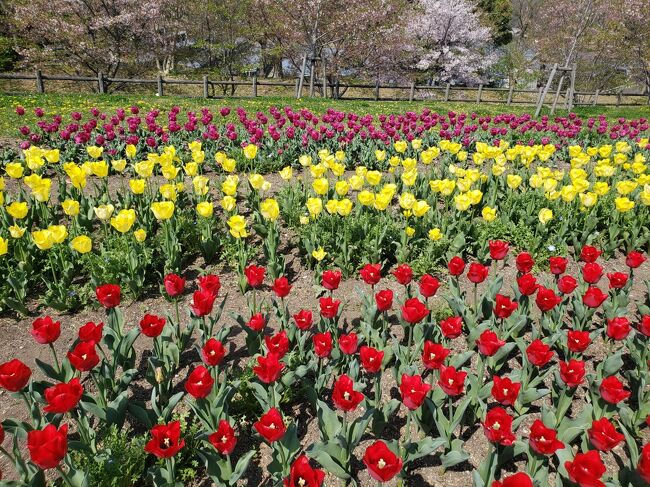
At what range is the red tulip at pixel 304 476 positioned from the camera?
1.71 meters

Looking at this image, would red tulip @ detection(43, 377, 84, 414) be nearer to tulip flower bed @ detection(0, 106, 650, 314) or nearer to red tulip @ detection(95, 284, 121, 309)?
red tulip @ detection(95, 284, 121, 309)

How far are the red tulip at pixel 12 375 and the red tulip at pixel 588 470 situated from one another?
7.88 ft

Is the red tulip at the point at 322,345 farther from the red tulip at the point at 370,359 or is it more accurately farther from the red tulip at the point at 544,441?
the red tulip at the point at 544,441

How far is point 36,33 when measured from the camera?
A: 72.4ft

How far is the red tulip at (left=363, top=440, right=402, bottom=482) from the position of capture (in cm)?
174

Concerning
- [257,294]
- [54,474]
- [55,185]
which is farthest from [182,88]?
[54,474]

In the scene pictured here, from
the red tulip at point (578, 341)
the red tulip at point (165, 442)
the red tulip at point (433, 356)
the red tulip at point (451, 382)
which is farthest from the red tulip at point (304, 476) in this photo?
the red tulip at point (578, 341)

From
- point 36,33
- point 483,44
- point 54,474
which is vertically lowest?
point 54,474

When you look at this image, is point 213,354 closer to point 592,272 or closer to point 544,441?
point 544,441

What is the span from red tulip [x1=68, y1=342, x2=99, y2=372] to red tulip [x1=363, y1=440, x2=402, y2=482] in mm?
1472

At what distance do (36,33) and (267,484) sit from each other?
87.1 ft

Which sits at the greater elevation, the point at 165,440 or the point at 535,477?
the point at 165,440

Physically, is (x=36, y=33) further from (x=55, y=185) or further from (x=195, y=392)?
(x=195, y=392)

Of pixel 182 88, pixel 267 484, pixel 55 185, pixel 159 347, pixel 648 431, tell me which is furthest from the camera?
pixel 182 88
